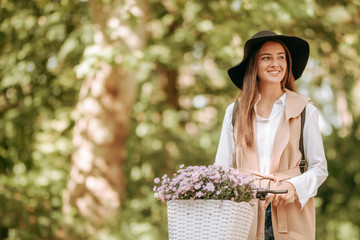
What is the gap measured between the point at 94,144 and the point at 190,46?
7.50 feet

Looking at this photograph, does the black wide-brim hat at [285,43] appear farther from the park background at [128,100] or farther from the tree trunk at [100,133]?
the tree trunk at [100,133]

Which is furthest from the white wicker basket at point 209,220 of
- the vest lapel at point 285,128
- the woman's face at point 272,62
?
the woman's face at point 272,62

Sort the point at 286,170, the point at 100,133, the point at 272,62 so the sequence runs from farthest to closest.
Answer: the point at 100,133 < the point at 272,62 < the point at 286,170

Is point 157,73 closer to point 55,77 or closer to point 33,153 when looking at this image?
point 55,77

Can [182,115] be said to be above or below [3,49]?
below

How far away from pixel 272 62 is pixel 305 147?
49 cm

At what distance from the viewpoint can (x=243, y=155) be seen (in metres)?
3.09

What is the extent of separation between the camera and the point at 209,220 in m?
2.60

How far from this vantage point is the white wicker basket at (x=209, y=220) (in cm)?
258

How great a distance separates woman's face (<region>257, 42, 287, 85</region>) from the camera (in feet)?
10.4

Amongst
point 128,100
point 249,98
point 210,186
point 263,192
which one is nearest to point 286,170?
point 263,192

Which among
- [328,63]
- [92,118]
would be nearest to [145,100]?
[92,118]

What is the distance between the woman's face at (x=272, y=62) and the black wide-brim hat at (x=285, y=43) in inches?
1.7

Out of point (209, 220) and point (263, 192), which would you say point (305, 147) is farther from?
point (209, 220)
